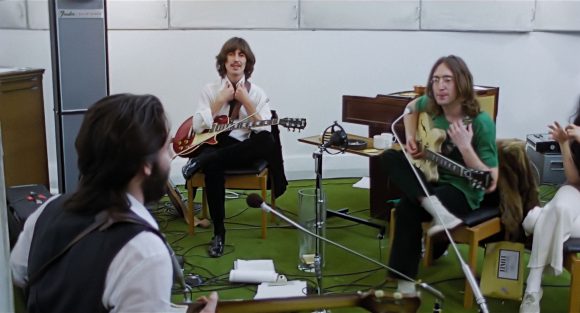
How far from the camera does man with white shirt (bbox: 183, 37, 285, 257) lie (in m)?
3.25

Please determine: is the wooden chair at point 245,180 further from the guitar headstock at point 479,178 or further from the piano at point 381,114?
the guitar headstock at point 479,178

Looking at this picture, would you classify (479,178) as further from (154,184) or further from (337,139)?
(154,184)

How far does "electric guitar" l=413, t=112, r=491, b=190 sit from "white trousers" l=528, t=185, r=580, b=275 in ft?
1.21

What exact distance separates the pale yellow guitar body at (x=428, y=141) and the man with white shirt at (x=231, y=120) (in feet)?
4.44

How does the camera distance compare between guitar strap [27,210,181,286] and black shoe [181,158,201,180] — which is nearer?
guitar strap [27,210,181,286]

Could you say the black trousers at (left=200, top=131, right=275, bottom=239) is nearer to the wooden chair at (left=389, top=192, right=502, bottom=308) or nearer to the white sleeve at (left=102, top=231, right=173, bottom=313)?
the wooden chair at (left=389, top=192, right=502, bottom=308)

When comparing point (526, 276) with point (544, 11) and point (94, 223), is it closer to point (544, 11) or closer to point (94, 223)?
point (94, 223)

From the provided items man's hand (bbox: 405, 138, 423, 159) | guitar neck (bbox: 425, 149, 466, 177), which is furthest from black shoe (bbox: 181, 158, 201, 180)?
guitar neck (bbox: 425, 149, 466, 177)

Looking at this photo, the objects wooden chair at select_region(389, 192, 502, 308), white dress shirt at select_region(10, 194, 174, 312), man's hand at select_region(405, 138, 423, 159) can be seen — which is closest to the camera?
white dress shirt at select_region(10, 194, 174, 312)

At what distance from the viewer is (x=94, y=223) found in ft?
3.62

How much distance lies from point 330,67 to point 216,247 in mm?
1844

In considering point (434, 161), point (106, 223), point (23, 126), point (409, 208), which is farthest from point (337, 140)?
point (106, 223)

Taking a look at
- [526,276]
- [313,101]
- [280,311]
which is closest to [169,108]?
[313,101]

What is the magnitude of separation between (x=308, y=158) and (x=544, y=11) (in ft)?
6.53
